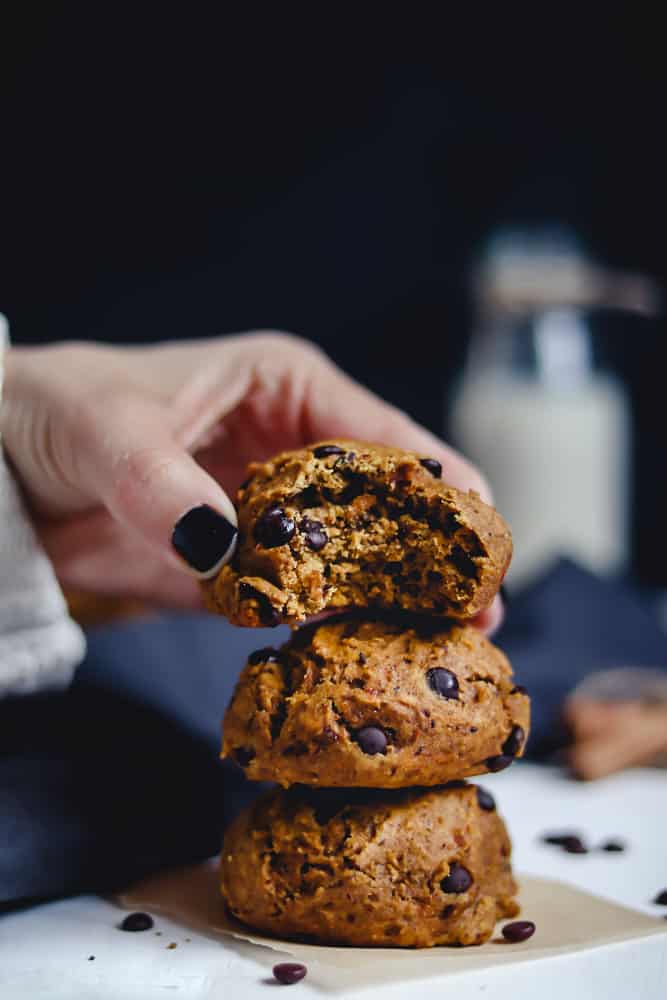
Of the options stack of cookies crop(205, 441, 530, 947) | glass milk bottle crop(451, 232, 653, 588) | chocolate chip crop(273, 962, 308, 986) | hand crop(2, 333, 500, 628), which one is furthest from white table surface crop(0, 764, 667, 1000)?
glass milk bottle crop(451, 232, 653, 588)

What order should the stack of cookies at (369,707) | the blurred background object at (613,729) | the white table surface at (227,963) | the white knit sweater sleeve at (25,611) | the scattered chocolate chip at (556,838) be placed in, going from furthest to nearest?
the blurred background object at (613,729), the white knit sweater sleeve at (25,611), the scattered chocolate chip at (556,838), the stack of cookies at (369,707), the white table surface at (227,963)

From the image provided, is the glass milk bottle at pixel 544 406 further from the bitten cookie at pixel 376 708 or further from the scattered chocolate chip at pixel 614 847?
the bitten cookie at pixel 376 708

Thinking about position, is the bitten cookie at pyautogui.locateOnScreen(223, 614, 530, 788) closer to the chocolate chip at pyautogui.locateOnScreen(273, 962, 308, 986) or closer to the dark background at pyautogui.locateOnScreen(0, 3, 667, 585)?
the chocolate chip at pyautogui.locateOnScreen(273, 962, 308, 986)

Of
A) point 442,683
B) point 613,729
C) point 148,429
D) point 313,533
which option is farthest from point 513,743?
point 613,729

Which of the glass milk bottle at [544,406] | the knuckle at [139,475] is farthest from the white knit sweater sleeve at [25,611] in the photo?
the glass milk bottle at [544,406]

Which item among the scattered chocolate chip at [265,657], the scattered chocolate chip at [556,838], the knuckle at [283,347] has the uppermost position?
the knuckle at [283,347]

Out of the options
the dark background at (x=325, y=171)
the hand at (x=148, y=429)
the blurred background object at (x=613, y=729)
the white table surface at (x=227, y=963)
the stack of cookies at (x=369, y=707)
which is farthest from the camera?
the dark background at (x=325, y=171)
